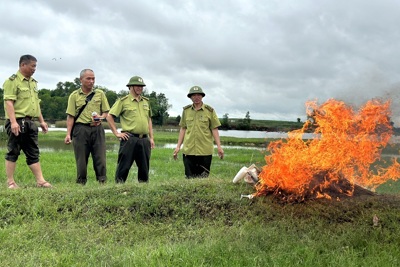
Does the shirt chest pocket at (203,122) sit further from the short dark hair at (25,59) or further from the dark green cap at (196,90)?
the short dark hair at (25,59)

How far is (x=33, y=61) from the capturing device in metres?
7.12

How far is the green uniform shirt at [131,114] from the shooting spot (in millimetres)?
7578

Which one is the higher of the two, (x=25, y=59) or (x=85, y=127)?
(x=25, y=59)

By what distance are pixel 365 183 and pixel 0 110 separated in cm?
8196

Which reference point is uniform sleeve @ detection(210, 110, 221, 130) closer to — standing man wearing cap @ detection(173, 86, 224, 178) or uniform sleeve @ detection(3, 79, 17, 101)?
standing man wearing cap @ detection(173, 86, 224, 178)

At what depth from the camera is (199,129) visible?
25.9 ft

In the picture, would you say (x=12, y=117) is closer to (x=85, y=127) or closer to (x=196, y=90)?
(x=85, y=127)

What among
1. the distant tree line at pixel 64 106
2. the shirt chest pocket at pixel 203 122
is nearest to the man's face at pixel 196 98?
the shirt chest pocket at pixel 203 122

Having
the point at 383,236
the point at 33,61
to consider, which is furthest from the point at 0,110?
the point at 383,236

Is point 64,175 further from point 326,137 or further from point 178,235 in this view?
point 326,137

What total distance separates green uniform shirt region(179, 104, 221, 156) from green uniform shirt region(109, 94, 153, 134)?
0.86 meters

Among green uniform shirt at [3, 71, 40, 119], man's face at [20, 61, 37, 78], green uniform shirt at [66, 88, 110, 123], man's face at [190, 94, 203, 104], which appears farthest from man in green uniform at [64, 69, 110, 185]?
man's face at [190, 94, 203, 104]

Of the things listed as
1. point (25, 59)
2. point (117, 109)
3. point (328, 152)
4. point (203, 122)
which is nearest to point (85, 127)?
point (117, 109)

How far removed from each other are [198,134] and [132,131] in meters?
1.34
